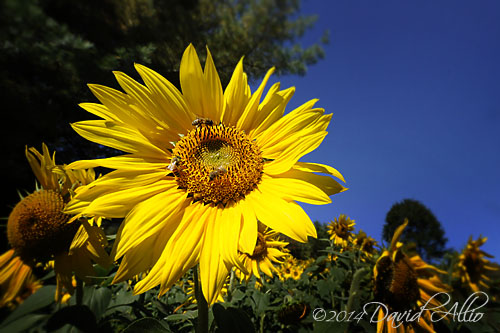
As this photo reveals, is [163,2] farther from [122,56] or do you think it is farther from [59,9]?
[122,56]

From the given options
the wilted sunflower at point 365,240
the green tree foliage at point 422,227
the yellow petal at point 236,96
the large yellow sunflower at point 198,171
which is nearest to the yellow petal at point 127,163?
the large yellow sunflower at point 198,171

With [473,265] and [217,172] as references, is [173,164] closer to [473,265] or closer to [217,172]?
[217,172]

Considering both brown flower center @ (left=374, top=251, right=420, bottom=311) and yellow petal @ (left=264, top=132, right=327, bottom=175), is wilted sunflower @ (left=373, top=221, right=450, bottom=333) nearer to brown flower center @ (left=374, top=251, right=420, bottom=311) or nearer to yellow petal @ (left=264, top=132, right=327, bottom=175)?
brown flower center @ (left=374, top=251, right=420, bottom=311)

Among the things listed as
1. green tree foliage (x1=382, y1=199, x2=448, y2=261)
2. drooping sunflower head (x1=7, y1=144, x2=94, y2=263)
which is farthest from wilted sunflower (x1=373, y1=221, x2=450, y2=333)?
green tree foliage (x1=382, y1=199, x2=448, y2=261)

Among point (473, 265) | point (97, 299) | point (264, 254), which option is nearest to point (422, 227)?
point (473, 265)

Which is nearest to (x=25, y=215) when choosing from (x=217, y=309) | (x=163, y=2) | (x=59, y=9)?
(x=217, y=309)
